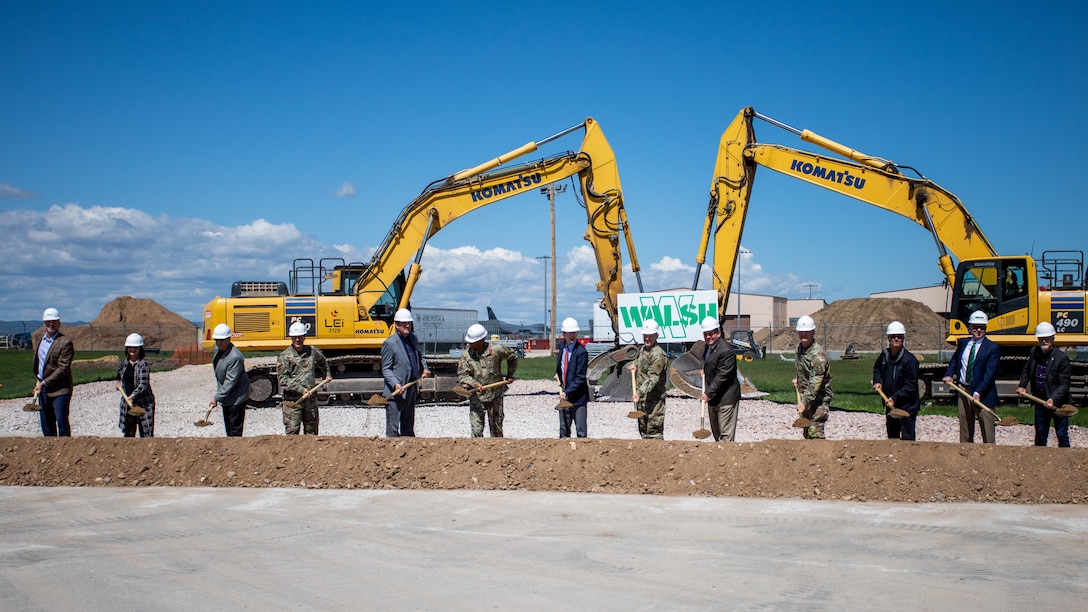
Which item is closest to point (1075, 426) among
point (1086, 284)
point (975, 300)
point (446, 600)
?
point (975, 300)

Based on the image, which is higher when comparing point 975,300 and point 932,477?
point 975,300

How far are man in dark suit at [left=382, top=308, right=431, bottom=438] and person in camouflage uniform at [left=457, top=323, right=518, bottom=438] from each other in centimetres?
57

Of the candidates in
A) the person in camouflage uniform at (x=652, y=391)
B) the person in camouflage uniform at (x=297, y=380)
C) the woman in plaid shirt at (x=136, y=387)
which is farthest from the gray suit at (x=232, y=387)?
the person in camouflage uniform at (x=652, y=391)

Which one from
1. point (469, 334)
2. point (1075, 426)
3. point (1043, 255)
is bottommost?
point (1075, 426)

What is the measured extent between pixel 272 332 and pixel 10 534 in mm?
11043

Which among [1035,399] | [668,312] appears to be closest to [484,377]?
[1035,399]

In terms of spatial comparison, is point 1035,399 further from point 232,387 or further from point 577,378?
point 232,387

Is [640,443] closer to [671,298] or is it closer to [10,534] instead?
[10,534]

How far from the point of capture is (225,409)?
10.4 meters

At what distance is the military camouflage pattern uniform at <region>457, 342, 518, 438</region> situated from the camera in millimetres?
10547

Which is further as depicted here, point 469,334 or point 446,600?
point 469,334

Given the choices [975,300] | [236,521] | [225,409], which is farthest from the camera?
[975,300]

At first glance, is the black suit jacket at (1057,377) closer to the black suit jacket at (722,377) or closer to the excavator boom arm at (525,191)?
the black suit jacket at (722,377)

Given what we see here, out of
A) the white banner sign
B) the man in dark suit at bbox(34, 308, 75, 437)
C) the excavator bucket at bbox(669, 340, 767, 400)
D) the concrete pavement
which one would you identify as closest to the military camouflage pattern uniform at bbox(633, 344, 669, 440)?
the concrete pavement
